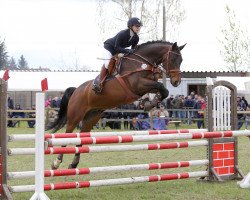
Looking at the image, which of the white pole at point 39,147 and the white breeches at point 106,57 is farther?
the white breeches at point 106,57

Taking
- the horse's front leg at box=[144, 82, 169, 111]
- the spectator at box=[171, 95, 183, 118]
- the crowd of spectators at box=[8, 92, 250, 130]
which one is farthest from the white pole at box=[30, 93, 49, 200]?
the spectator at box=[171, 95, 183, 118]

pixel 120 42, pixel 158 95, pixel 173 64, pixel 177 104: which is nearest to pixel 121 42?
pixel 120 42

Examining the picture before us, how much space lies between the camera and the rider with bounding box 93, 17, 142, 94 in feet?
28.1

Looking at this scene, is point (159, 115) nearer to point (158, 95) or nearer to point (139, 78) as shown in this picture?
point (139, 78)

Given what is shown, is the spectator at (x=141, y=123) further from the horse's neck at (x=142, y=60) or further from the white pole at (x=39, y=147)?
the white pole at (x=39, y=147)

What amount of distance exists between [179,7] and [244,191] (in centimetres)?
3129

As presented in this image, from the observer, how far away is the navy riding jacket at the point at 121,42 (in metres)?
8.58

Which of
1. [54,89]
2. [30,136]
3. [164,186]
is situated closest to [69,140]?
[30,136]

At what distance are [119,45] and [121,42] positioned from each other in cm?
5

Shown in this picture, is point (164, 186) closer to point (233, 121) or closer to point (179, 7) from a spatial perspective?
point (233, 121)

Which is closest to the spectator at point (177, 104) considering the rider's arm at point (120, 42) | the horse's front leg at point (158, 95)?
the rider's arm at point (120, 42)

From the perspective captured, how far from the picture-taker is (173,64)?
27.8 ft

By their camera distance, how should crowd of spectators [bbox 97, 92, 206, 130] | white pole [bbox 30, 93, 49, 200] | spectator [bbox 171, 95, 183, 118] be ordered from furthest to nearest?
spectator [bbox 171, 95, 183, 118]
crowd of spectators [bbox 97, 92, 206, 130]
white pole [bbox 30, 93, 49, 200]

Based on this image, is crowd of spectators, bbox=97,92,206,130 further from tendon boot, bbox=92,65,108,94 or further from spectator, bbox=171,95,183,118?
tendon boot, bbox=92,65,108,94
